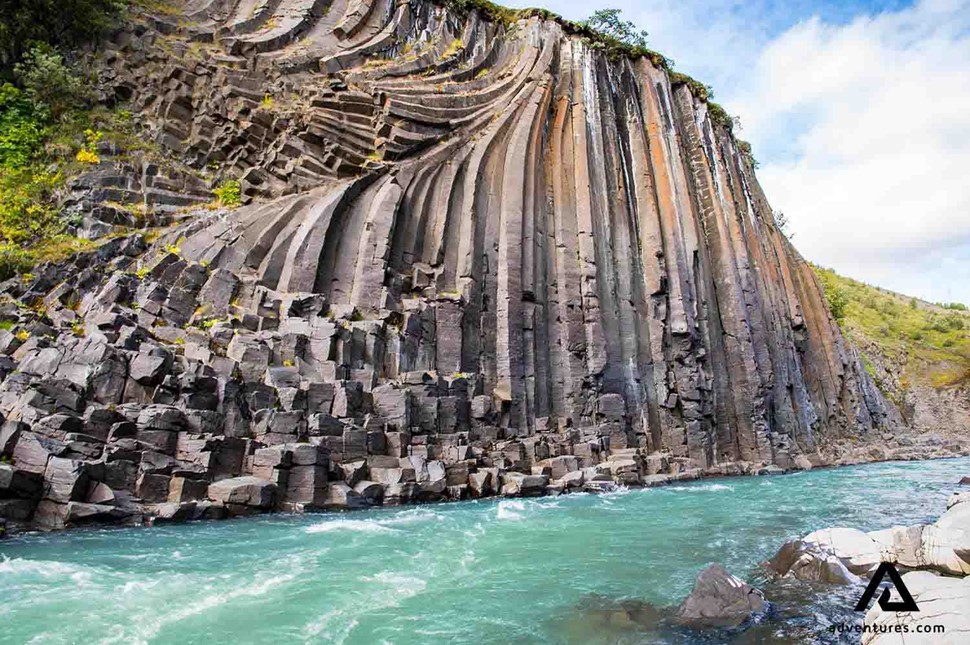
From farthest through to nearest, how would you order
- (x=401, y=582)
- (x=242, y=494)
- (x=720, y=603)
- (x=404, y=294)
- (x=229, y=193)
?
(x=229, y=193) < (x=404, y=294) < (x=242, y=494) < (x=401, y=582) < (x=720, y=603)

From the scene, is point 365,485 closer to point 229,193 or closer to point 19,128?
point 229,193

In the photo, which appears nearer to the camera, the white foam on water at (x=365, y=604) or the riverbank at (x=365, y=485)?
the white foam on water at (x=365, y=604)

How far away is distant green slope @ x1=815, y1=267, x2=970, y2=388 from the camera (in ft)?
175

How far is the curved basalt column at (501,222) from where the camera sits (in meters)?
23.8

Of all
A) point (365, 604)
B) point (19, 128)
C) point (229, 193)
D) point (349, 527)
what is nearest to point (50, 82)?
point (19, 128)

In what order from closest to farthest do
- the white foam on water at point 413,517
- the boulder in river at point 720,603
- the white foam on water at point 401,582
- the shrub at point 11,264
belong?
1. the boulder in river at point 720,603
2. the white foam on water at point 401,582
3. the white foam on water at point 413,517
4. the shrub at point 11,264

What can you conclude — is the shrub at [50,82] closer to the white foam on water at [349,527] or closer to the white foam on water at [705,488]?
the white foam on water at [349,527]

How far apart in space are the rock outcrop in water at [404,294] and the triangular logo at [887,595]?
465 inches

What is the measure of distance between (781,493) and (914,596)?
14.4 meters

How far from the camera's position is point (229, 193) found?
25859 mm

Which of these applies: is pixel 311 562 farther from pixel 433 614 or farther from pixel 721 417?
pixel 721 417

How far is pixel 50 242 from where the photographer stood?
22.1 m

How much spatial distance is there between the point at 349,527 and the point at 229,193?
17.2m

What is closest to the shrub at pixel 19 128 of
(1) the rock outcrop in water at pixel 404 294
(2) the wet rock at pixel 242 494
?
(1) the rock outcrop in water at pixel 404 294
